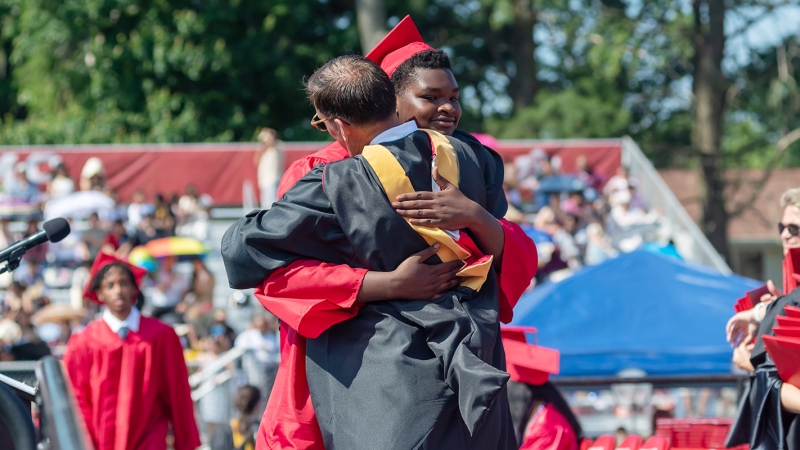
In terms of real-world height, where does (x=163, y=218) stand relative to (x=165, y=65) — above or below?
below

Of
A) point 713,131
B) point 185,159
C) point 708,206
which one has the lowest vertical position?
point 708,206

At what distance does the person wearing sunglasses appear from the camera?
4055 mm

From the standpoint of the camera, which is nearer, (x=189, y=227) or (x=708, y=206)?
(x=189, y=227)

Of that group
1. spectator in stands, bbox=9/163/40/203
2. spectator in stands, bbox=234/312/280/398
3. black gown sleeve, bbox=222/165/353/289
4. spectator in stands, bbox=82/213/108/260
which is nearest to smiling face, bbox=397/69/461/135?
black gown sleeve, bbox=222/165/353/289

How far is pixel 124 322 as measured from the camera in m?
5.57

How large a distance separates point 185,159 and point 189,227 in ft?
4.48

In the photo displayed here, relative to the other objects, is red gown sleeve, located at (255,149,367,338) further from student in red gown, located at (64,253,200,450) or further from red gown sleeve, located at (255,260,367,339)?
student in red gown, located at (64,253,200,450)

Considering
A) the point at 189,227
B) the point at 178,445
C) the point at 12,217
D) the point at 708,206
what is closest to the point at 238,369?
the point at 178,445

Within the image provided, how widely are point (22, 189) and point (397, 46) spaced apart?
12161mm

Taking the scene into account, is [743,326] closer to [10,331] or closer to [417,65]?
[417,65]

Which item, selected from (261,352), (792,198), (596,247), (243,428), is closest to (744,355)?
(792,198)

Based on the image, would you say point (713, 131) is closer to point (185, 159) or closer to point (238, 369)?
point (185, 159)

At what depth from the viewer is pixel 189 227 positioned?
1477 centimetres

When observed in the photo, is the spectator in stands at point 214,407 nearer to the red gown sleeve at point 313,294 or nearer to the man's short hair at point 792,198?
the man's short hair at point 792,198
